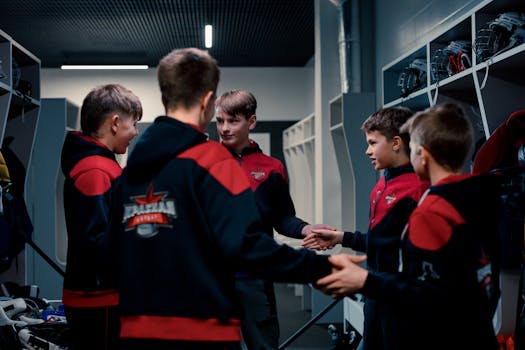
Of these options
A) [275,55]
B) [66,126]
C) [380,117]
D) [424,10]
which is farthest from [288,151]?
[380,117]

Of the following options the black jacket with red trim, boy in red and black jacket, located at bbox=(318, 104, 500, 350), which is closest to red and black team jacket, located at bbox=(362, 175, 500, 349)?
boy in red and black jacket, located at bbox=(318, 104, 500, 350)

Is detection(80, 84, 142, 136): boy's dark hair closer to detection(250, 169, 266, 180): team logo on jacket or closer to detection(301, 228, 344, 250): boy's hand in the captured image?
detection(250, 169, 266, 180): team logo on jacket

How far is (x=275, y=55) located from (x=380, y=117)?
7.70 meters

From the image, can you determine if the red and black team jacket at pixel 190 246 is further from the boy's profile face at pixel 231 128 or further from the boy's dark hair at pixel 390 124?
the boy's profile face at pixel 231 128

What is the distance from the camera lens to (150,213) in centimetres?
154

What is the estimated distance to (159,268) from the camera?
5.02 feet

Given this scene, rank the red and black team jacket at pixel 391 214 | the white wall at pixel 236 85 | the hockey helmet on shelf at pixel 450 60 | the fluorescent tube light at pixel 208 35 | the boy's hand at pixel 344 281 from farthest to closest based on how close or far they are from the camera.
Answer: the white wall at pixel 236 85, the fluorescent tube light at pixel 208 35, the hockey helmet on shelf at pixel 450 60, the red and black team jacket at pixel 391 214, the boy's hand at pixel 344 281

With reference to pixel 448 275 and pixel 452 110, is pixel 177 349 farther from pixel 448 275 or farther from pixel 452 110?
pixel 452 110

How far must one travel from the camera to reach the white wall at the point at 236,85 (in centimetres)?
1057

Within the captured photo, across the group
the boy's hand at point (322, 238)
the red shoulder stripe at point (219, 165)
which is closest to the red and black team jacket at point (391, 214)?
the boy's hand at point (322, 238)

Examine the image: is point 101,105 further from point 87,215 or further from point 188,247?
point 188,247

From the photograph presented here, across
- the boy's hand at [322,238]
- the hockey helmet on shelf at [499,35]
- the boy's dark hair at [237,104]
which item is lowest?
the boy's hand at [322,238]

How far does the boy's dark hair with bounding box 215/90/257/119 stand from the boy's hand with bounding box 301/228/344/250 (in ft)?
2.00

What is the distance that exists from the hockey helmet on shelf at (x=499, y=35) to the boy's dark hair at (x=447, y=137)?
3.23ft
